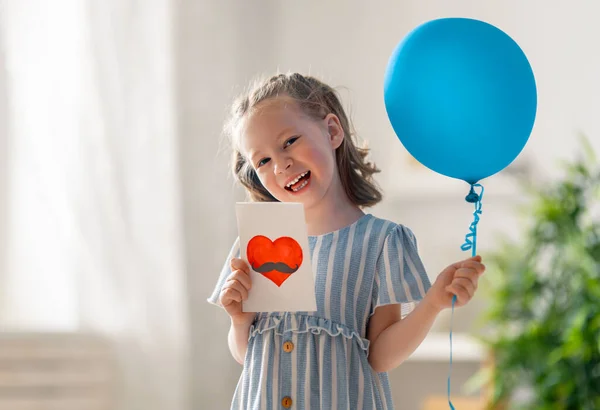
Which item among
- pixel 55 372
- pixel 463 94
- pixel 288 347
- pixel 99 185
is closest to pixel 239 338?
pixel 288 347

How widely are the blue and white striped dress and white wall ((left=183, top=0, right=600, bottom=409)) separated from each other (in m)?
1.61

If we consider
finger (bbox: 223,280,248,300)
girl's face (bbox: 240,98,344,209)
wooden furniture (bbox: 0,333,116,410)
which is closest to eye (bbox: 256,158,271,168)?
girl's face (bbox: 240,98,344,209)

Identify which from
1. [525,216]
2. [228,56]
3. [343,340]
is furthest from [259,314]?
[228,56]

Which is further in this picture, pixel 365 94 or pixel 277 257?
pixel 365 94

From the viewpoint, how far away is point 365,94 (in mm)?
3529

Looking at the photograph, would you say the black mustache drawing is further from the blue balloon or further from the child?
the blue balloon

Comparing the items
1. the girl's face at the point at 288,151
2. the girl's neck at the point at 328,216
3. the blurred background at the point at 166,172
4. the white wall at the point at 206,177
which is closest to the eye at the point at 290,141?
the girl's face at the point at 288,151

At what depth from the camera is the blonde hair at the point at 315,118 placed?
55.2 inches

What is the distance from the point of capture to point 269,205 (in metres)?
1.26

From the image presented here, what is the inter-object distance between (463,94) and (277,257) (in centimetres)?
39

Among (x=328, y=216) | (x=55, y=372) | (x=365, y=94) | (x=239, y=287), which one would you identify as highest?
(x=365, y=94)

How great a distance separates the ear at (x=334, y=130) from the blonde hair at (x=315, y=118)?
0.01 metres

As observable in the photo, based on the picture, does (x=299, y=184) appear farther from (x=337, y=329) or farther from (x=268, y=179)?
(x=337, y=329)

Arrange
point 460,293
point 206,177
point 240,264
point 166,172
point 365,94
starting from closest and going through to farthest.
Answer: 1. point 460,293
2. point 240,264
3. point 166,172
4. point 206,177
5. point 365,94
